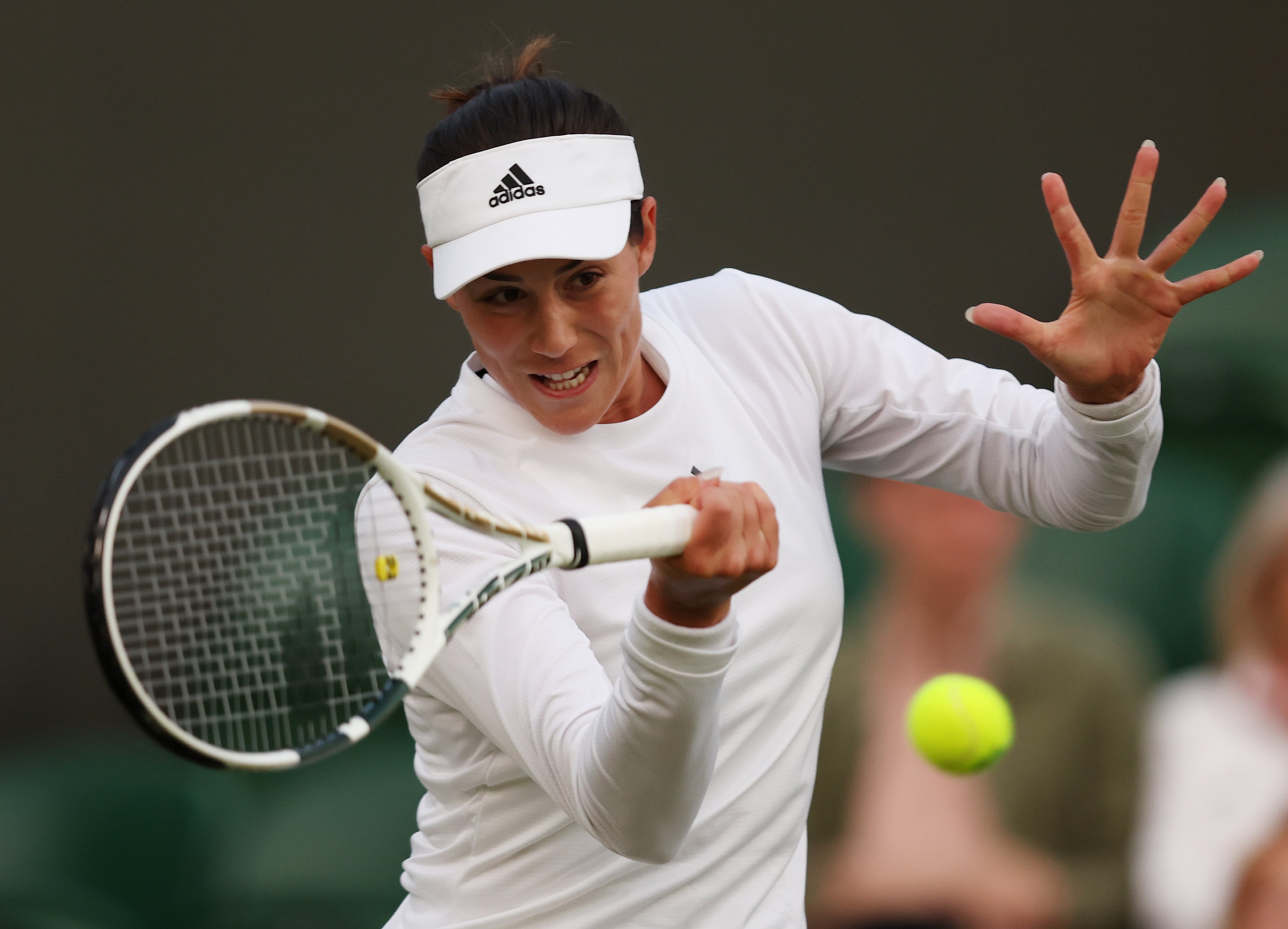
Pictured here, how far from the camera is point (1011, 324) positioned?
160 centimetres

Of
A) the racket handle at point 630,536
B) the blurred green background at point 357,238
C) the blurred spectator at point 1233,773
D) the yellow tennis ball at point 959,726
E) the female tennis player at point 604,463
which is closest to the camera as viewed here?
the racket handle at point 630,536

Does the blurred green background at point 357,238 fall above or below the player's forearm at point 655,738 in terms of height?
above

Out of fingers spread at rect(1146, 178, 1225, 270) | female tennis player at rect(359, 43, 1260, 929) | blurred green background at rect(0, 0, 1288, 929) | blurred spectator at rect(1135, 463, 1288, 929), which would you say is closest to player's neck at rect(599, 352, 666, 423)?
female tennis player at rect(359, 43, 1260, 929)

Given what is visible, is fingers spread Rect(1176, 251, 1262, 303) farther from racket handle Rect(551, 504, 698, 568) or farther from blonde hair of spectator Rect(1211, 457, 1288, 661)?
blonde hair of spectator Rect(1211, 457, 1288, 661)

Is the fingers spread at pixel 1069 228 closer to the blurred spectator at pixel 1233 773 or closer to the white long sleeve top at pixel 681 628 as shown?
the white long sleeve top at pixel 681 628

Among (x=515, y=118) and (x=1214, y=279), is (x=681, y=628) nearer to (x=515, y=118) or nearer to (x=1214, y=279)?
(x=515, y=118)

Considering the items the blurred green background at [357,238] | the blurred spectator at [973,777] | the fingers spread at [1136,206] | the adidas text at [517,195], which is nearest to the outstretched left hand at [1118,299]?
the fingers spread at [1136,206]

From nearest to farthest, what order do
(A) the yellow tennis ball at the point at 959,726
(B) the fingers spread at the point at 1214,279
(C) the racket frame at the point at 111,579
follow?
(C) the racket frame at the point at 111,579 → (B) the fingers spread at the point at 1214,279 → (A) the yellow tennis ball at the point at 959,726

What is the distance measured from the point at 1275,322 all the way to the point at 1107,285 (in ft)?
8.80

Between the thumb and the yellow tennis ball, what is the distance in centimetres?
97

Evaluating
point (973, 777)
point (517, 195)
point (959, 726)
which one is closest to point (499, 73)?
point (517, 195)

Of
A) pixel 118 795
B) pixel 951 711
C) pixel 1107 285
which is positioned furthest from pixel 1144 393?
pixel 118 795

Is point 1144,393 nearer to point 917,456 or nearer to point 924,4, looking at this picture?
point 917,456

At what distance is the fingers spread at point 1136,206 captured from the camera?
1.61 m
